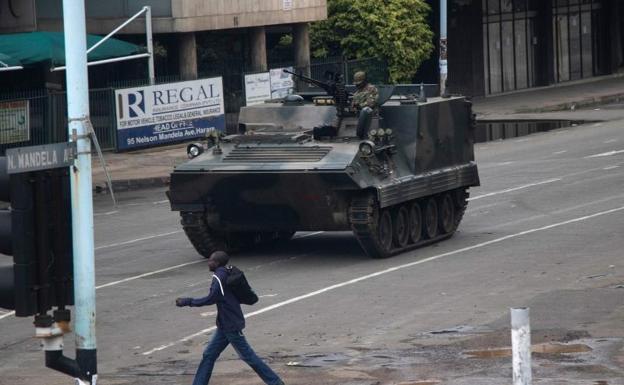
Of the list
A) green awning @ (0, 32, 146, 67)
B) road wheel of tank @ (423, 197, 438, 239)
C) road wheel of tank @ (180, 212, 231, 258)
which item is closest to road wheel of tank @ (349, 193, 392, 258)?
road wheel of tank @ (423, 197, 438, 239)

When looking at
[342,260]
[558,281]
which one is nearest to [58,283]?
[558,281]

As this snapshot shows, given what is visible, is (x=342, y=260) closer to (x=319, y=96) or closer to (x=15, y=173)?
(x=319, y=96)

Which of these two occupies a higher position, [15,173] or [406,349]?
[15,173]

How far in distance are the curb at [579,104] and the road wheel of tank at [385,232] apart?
2577 centimetres

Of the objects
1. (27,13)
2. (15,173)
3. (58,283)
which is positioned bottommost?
(58,283)

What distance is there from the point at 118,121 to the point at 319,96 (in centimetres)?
1416

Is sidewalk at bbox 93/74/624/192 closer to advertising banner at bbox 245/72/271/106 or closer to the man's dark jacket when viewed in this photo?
advertising banner at bbox 245/72/271/106

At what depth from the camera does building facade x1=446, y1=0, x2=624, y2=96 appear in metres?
50.2

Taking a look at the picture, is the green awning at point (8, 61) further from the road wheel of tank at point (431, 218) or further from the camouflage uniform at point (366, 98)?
the road wheel of tank at point (431, 218)

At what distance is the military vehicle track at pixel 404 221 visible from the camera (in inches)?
732

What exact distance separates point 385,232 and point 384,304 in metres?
3.58

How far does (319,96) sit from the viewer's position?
21125 mm

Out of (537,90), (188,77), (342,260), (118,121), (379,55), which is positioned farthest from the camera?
(537,90)

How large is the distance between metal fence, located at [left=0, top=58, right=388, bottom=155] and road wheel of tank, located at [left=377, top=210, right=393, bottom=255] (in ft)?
31.5
